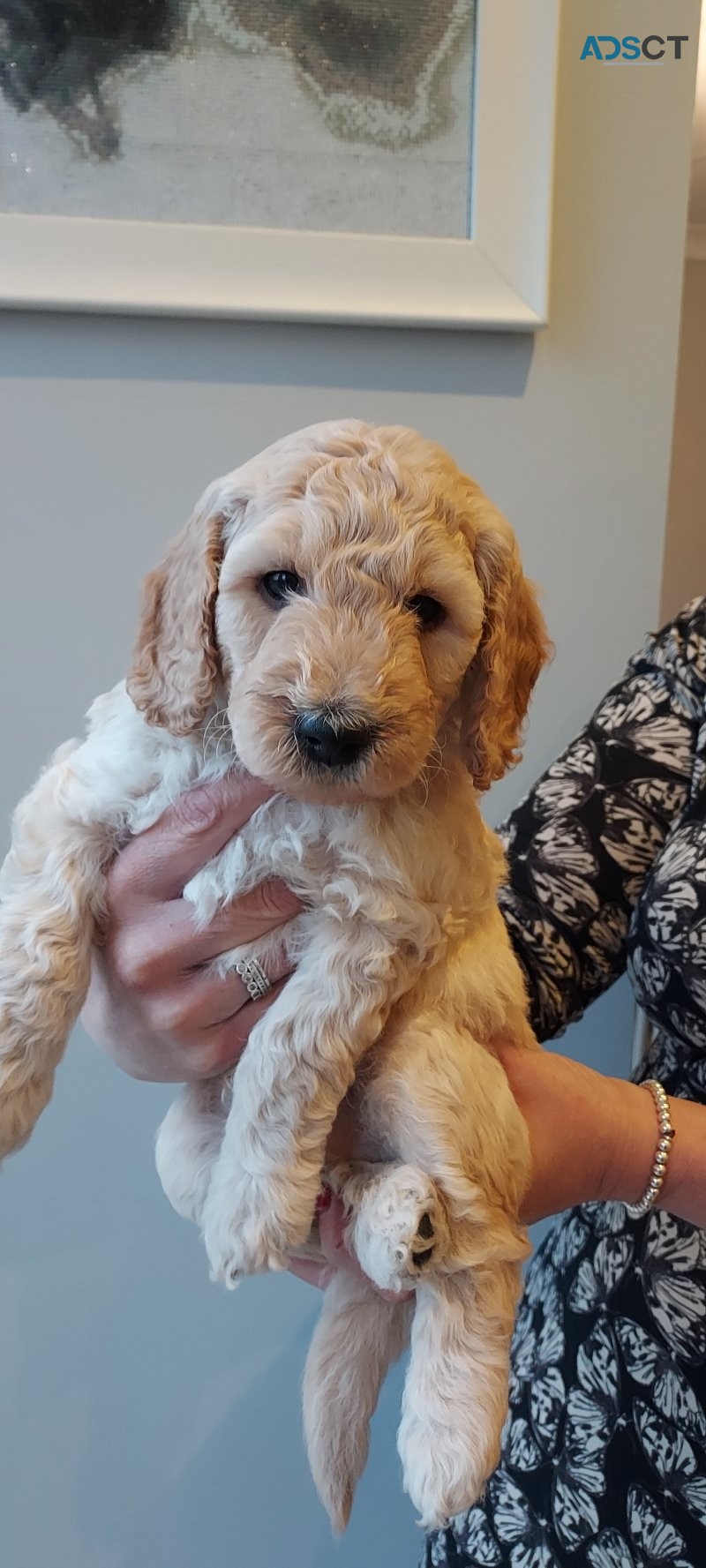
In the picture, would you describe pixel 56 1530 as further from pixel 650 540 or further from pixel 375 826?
pixel 650 540

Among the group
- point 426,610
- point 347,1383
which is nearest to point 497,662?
point 426,610

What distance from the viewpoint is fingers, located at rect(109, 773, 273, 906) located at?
0.95m

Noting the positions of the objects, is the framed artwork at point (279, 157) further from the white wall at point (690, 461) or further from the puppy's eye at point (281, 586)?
the white wall at point (690, 461)

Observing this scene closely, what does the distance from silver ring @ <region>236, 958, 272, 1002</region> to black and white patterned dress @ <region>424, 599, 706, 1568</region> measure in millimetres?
508

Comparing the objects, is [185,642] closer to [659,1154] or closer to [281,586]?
[281,586]

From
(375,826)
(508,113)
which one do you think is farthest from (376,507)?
(508,113)

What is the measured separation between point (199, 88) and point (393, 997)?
4.25 feet

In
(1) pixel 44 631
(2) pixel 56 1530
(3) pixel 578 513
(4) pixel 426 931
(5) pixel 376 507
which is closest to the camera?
(5) pixel 376 507

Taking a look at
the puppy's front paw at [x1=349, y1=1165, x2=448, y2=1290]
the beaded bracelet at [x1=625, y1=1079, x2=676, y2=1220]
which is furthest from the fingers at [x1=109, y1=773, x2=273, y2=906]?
the beaded bracelet at [x1=625, y1=1079, x2=676, y2=1220]

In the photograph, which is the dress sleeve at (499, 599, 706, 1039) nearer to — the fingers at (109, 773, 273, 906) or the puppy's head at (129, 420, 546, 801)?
the puppy's head at (129, 420, 546, 801)

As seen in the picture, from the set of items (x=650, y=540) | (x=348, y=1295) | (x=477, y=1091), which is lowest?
(x=348, y=1295)

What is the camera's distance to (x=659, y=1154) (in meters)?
1.11

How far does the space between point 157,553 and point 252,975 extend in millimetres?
790

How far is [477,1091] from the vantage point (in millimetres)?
978
